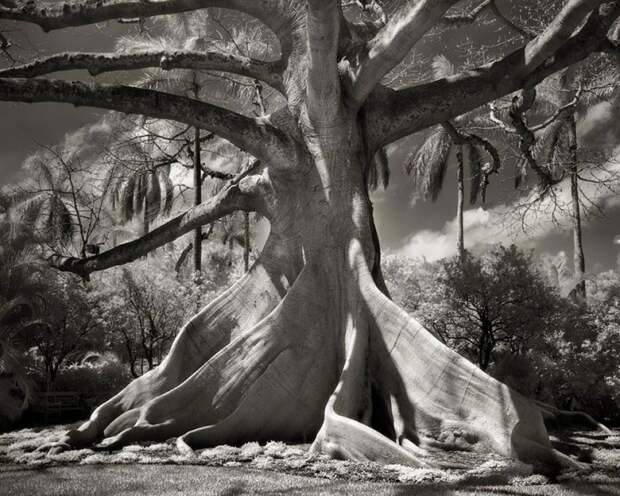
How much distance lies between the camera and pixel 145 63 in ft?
28.8

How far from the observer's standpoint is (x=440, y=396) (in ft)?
23.7

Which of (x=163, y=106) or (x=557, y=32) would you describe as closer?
(x=557, y=32)

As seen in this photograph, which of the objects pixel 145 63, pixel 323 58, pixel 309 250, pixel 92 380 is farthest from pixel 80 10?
pixel 92 380

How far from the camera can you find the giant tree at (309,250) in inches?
292

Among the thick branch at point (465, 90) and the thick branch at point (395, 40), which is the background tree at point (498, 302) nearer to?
the thick branch at point (465, 90)

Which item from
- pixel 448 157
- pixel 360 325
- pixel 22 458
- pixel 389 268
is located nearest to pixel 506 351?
pixel 360 325

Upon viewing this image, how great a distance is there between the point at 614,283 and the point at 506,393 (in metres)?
11.9

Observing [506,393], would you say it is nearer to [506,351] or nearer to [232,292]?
[232,292]

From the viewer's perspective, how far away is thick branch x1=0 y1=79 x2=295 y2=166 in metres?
7.86

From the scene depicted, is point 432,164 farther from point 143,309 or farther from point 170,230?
point 170,230

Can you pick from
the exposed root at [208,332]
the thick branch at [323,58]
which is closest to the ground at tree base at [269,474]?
the exposed root at [208,332]

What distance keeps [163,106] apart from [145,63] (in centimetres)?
87

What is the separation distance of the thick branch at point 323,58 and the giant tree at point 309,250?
0.02 metres

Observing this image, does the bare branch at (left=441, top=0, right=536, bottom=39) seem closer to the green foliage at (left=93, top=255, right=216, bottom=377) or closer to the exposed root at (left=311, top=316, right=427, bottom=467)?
the exposed root at (left=311, top=316, right=427, bottom=467)
